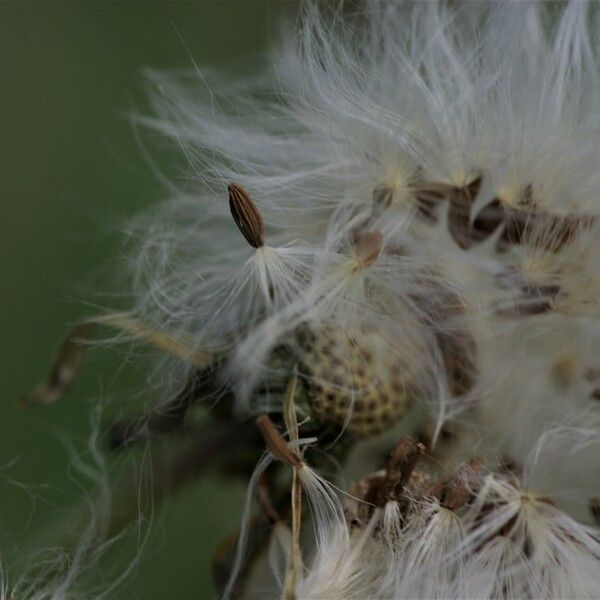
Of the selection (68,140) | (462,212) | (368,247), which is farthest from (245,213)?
(68,140)

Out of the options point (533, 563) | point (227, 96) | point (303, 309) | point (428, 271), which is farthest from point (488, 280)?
point (227, 96)

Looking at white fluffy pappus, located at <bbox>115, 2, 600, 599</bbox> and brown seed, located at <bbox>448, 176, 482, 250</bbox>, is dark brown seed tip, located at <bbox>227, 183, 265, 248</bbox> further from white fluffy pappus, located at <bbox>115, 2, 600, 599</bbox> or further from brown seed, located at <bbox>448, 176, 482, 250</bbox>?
brown seed, located at <bbox>448, 176, 482, 250</bbox>

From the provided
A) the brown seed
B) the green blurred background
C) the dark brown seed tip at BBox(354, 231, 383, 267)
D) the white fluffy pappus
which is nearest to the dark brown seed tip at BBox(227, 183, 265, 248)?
the white fluffy pappus

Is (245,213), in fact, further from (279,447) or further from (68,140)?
(68,140)

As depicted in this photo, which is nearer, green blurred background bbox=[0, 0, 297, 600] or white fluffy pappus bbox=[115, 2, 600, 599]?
white fluffy pappus bbox=[115, 2, 600, 599]

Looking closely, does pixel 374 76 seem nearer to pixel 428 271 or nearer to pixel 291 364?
pixel 428 271
